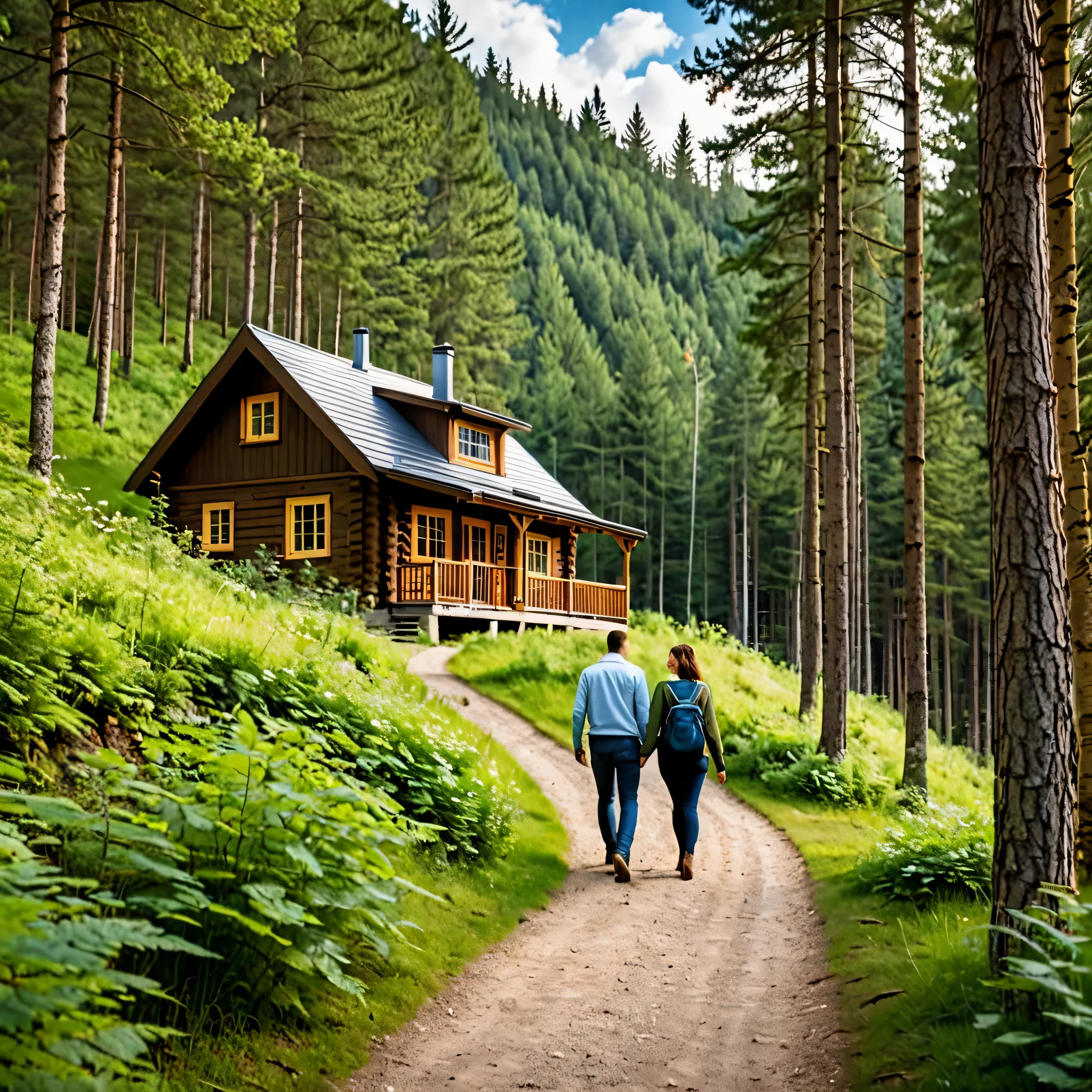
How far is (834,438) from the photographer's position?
13.3 meters

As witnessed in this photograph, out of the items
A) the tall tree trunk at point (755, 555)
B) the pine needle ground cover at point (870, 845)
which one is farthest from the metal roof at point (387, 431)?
the tall tree trunk at point (755, 555)

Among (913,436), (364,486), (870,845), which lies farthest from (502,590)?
(870,845)

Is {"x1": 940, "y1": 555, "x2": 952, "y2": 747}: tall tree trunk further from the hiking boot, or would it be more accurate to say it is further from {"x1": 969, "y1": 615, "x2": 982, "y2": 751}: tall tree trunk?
the hiking boot

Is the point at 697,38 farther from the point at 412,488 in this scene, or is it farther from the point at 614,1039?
the point at 614,1039

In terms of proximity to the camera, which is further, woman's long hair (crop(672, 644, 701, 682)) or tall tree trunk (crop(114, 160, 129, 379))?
tall tree trunk (crop(114, 160, 129, 379))

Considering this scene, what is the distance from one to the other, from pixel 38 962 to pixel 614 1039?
3.25m

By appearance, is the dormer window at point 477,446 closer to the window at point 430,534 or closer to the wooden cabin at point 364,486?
the wooden cabin at point 364,486

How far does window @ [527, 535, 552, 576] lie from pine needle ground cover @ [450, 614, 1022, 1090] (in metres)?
5.76

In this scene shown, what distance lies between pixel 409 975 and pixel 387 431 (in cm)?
1938

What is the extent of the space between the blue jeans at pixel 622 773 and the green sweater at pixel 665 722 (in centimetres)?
14

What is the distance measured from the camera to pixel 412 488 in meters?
23.2

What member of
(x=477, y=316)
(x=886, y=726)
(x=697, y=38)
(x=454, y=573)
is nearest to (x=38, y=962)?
(x=697, y=38)

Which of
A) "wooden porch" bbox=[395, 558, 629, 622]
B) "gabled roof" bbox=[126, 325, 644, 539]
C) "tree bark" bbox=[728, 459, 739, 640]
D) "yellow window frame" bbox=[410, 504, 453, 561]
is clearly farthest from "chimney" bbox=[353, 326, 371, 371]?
"tree bark" bbox=[728, 459, 739, 640]

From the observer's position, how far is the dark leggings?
846cm
